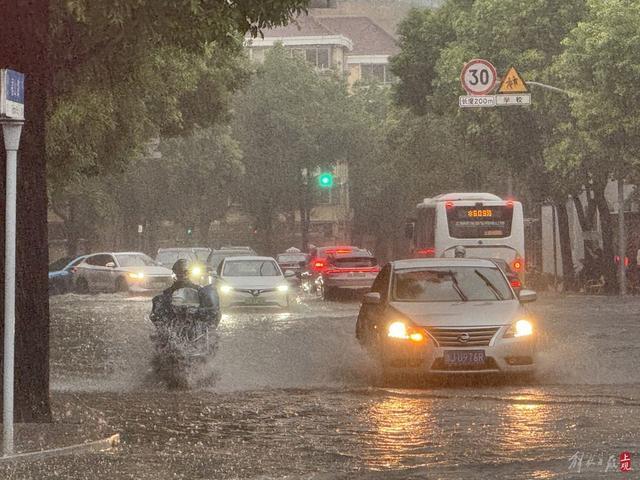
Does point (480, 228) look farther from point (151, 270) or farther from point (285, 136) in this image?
point (285, 136)

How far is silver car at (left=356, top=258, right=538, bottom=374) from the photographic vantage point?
58.5ft

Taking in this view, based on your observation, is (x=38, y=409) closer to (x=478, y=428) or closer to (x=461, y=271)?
(x=478, y=428)

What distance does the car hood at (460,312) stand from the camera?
59.0ft

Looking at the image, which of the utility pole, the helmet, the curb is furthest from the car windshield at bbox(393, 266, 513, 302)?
the utility pole

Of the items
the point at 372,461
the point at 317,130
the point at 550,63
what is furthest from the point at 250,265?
the point at 317,130

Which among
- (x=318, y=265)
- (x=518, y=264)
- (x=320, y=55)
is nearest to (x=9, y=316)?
(x=518, y=264)

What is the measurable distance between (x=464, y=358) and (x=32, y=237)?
20.0ft

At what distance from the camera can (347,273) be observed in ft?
144

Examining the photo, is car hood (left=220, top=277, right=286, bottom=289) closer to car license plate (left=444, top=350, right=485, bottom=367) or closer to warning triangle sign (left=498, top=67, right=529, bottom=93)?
warning triangle sign (left=498, top=67, right=529, bottom=93)

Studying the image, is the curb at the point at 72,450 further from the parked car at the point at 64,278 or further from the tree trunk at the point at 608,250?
the parked car at the point at 64,278

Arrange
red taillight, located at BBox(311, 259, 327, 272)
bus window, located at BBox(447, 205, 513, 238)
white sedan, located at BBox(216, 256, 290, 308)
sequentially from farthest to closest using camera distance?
1. red taillight, located at BBox(311, 259, 327, 272)
2. bus window, located at BBox(447, 205, 513, 238)
3. white sedan, located at BBox(216, 256, 290, 308)

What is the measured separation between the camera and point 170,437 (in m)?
13.1

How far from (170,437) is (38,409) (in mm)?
1315

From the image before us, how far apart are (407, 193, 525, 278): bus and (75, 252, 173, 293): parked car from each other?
29.8 feet
